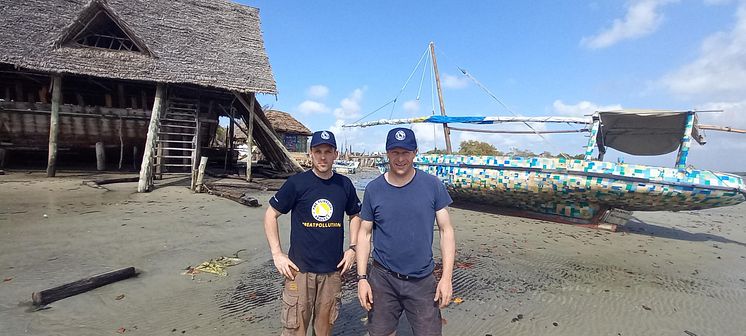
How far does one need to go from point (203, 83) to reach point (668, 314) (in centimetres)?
1370

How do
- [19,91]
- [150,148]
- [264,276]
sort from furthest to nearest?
[19,91] → [150,148] → [264,276]

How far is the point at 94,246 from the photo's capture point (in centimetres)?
538

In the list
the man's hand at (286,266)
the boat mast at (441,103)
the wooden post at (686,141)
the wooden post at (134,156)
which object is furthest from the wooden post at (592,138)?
the wooden post at (134,156)

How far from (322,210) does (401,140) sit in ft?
2.39

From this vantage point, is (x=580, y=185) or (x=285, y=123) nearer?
(x=580, y=185)

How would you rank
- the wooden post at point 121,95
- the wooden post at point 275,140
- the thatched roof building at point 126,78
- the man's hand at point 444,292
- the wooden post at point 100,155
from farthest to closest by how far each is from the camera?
the wooden post at point 275,140
the wooden post at point 121,95
the wooden post at point 100,155
the thatched roof building at point 126,78
the man's hand at point 444,292

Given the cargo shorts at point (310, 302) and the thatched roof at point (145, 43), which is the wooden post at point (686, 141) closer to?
the cargo shorts at point (310, 302)

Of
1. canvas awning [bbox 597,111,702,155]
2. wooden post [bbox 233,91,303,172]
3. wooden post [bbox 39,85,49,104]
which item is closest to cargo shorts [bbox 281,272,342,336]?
canvas awning [bbox 597,111,702,155]

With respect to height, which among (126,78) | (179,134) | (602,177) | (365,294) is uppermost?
(126,78)

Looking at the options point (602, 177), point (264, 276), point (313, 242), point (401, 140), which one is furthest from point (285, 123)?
point (401, 140)

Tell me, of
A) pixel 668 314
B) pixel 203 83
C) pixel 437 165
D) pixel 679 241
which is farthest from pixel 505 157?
pixel 203 83

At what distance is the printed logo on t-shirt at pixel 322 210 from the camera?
2.55 meters

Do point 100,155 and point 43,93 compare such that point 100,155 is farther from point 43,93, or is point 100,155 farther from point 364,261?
point 364,261

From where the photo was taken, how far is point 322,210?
8.41 ft
